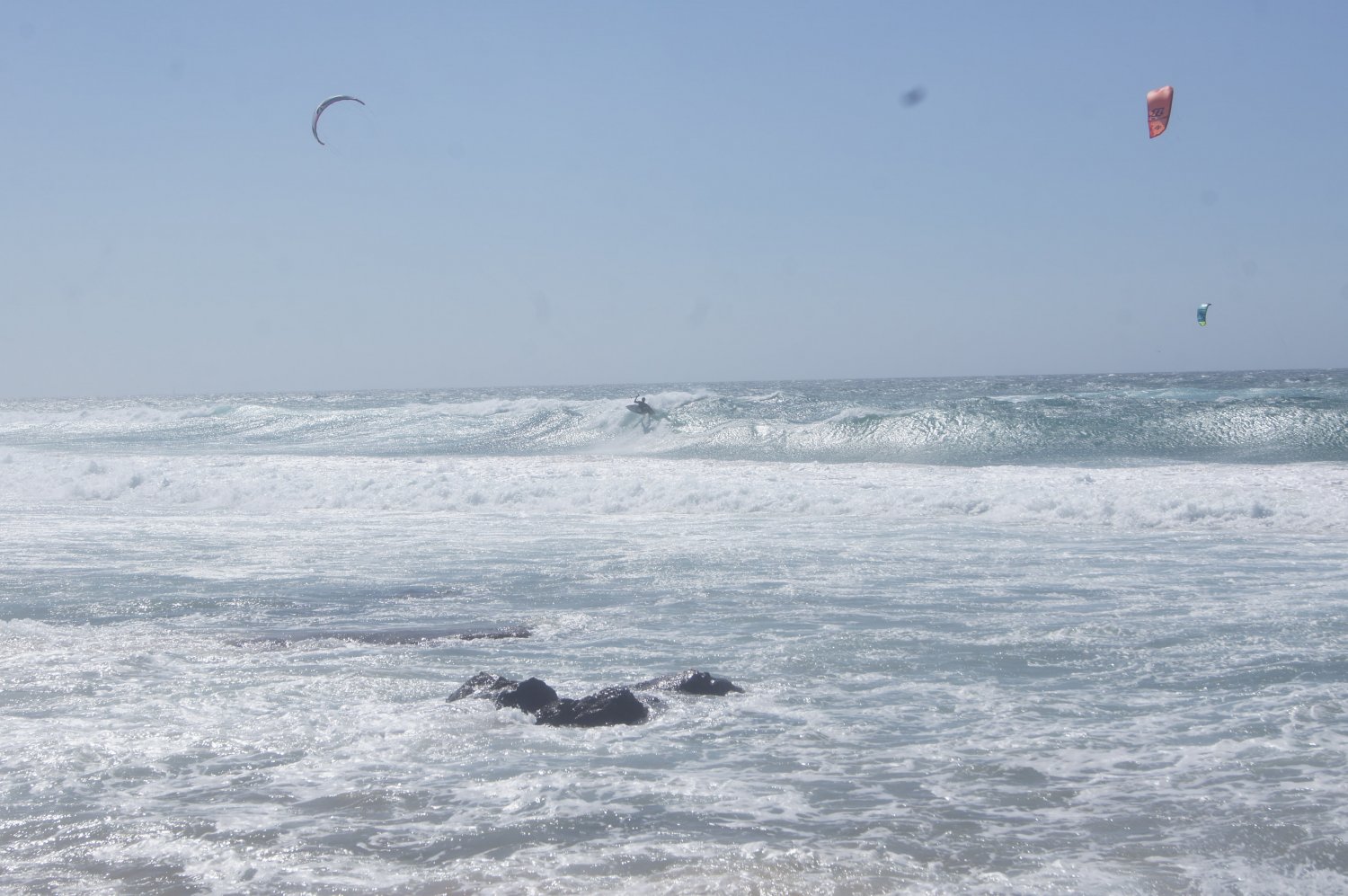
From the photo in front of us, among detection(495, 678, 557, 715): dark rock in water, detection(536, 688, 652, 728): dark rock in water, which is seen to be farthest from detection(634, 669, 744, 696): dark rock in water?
detection(495, 678, 557, 715): dark rock in water

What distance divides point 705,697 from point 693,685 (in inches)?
4.2

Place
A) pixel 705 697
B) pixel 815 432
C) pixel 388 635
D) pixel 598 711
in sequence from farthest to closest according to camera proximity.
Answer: pixel 815 432 → pixel 388 635 → pixel 705 697 → pixel 598 711

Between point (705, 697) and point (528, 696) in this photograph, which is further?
point (705, 697)

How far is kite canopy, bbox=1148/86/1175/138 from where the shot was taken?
14.6 meters

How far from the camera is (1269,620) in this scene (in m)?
8.67

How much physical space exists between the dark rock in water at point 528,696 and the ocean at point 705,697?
14cm

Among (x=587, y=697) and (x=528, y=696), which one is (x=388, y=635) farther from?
(x=587, y=697)

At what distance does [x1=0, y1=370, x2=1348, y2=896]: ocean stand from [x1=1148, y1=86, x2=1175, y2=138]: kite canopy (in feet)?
15.9

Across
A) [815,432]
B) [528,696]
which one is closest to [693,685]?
[528,696]

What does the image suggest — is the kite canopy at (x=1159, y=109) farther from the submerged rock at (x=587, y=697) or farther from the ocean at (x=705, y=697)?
the submerged rock at (x=587, y=697)

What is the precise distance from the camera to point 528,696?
6.59 metres

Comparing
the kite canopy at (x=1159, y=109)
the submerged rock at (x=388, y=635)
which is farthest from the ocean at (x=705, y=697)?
the kite canopy at (x=1159, y=109)

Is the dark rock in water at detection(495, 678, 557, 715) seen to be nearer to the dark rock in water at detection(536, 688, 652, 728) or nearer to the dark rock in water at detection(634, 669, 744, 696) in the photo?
the dark rock in water at detection(536, 688, 652, 728)

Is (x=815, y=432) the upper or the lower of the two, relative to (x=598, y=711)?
upper
